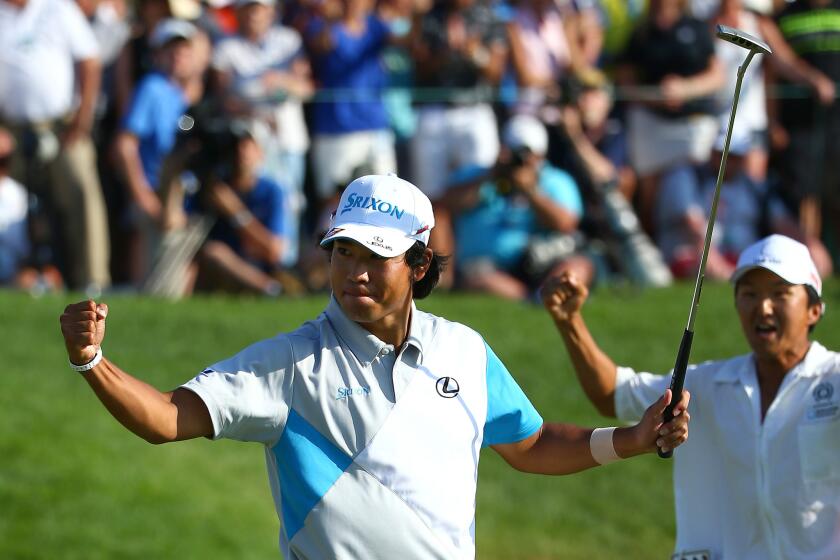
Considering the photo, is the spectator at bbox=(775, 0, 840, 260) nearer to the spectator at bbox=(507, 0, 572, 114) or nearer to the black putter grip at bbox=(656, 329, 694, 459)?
the spectator at bbox=(507, 0, 572, 114)

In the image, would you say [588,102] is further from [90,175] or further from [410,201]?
[410,201]

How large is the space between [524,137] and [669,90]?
5.32 feet

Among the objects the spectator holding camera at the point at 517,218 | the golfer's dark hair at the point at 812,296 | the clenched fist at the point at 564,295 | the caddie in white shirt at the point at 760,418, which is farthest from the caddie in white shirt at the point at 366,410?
the spectator holding camera at the point at 517,218

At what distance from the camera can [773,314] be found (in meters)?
6.85

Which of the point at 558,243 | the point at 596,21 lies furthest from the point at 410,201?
the point at 596,21

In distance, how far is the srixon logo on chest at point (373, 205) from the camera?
18.4 ft

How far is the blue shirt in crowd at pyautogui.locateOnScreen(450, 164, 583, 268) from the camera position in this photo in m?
12.9

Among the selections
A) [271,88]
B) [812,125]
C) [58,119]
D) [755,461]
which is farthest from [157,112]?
[755,461]

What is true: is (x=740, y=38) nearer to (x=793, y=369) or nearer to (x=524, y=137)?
(x=793, y=369)

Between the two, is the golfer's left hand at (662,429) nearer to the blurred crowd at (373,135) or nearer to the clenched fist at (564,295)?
the clenched fist at (564,295)

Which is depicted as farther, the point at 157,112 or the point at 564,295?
the point at 157,112

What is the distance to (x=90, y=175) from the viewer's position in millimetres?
13266

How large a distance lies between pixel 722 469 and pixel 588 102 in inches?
287

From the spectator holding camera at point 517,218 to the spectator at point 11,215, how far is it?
331cm
